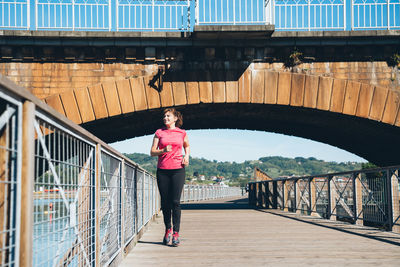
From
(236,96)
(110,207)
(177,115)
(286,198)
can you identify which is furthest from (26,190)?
(286,198)

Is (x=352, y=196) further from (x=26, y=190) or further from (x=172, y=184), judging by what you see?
(x=26, y=190)

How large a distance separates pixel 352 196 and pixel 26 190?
8.73m

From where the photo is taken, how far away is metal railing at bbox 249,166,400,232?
8.08 meters

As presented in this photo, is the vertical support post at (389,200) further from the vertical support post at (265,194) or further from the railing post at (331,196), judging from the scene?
the vertical support post at (265,194)

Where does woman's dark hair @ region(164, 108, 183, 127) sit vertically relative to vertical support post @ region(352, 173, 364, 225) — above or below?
above

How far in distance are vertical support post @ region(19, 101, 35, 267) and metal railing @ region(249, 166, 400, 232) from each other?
6738 mm

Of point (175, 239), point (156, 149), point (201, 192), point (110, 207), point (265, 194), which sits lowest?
point (201, 192)

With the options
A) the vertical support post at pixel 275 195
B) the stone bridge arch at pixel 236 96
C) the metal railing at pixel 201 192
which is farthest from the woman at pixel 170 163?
the metal railing at pixel 201 192

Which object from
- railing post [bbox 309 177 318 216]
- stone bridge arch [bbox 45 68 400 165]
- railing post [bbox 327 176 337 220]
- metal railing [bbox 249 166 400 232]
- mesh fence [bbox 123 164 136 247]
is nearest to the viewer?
mesh fence [bbox 123 164 136 247]

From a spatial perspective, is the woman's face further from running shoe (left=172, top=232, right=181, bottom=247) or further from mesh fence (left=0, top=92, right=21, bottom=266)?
mesh fence (left=0, top=92, right=21, bottom=266)

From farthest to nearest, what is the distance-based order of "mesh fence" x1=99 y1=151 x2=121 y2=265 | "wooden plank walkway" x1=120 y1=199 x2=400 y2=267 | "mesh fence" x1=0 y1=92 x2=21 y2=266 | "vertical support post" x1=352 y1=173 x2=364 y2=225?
"vertical support post" x1=352 y1=173 x2=364 y2=225 → "wooden plank walkway" x1=120 y1=199 x2=400 y2=267 → "mesh fence" x1=99 y1=151 x2=121 y2=265 → "mesh fence" x1=0 y1=92 x2=21 y2=266

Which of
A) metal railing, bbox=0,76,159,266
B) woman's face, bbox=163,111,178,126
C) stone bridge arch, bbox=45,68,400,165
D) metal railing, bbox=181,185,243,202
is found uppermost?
stone bridge arch, bbox=45,68,400,165

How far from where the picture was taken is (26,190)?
201cm

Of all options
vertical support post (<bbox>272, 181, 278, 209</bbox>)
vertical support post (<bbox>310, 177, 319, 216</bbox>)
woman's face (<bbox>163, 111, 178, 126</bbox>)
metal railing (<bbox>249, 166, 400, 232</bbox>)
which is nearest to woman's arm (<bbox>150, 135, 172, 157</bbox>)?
woman's face (<bbox>163, 111, 178, 126</bbox>)
